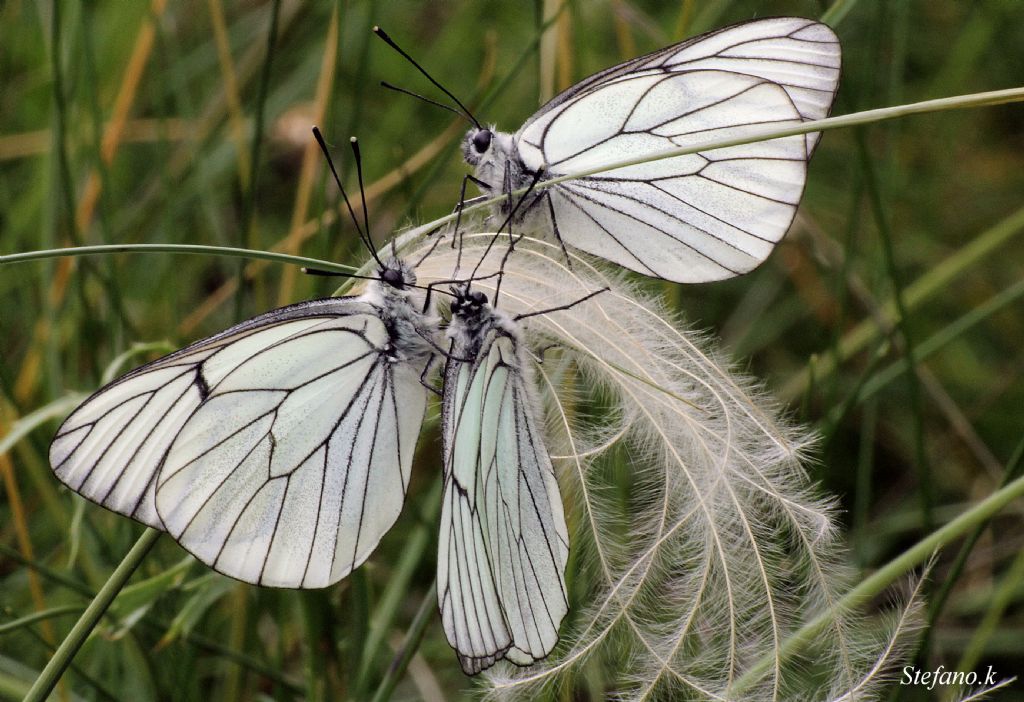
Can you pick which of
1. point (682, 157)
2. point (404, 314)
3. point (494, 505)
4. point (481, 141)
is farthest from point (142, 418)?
point (682, 157)

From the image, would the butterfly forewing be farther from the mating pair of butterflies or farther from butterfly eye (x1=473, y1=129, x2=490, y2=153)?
butterfly eye (x1=473, y1=129, x2=490, y2=153)

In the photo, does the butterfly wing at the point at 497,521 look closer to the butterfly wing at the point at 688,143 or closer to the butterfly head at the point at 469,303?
the butterfly head at the point at 469,303

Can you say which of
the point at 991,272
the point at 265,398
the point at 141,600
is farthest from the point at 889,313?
the point at 141,600

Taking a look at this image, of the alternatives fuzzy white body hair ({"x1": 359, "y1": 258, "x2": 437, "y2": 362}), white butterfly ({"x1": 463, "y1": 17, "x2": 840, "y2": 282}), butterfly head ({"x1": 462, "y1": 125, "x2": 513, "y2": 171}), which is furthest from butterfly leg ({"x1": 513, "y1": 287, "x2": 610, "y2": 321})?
butterfly head ({"x1": 462, "y1": 125, "x2": 513, "y2": 171})

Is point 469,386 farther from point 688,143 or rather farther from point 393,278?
point 688,143

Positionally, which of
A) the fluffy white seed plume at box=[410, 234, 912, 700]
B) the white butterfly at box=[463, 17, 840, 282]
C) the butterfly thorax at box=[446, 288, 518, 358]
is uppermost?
the white butterfly at box=[463, 17, 840, 282]

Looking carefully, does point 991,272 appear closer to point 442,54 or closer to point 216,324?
point 442,54
